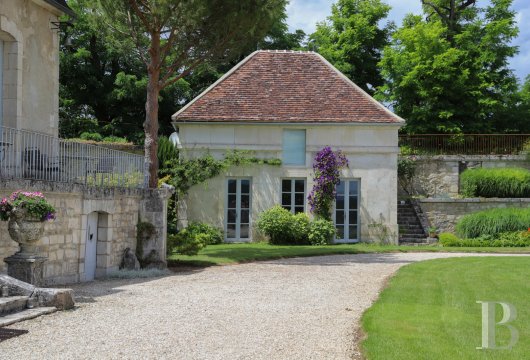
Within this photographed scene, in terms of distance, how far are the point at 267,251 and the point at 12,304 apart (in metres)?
11.5

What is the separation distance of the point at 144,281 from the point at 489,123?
22.3m

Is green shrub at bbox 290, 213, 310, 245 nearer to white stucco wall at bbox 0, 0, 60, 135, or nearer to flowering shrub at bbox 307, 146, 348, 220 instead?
flowering shrub at bbox 307, 146, 348, 220

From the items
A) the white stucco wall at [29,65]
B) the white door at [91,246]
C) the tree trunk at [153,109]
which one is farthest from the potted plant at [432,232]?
the white stucco wall at [29,65]

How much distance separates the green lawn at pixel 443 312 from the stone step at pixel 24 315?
4009mm

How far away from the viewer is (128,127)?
31609 millimetres

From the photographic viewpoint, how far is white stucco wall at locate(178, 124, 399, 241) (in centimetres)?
2306

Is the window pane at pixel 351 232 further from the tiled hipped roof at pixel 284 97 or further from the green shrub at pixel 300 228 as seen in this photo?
the tiled hipped roof at pixel 284 97

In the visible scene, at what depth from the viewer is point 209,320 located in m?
8.22

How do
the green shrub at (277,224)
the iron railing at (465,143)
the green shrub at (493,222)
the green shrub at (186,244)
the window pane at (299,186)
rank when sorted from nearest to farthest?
the green shrub at (186,244)
the green shrub at (277,224)
the green shrub at (493,222)
the window pane at (299,186)
the iron railing at (465,143)

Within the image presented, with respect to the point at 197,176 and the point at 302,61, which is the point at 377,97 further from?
the point at 197,176

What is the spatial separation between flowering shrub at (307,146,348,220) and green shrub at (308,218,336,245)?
49 cm

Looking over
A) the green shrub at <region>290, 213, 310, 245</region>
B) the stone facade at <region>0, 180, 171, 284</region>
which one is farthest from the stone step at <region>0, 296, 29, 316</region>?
the green shrub at <region>290, 213, 310, 245</region>

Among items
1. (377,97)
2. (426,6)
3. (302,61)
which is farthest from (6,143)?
(426,6)

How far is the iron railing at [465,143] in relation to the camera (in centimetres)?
2795
